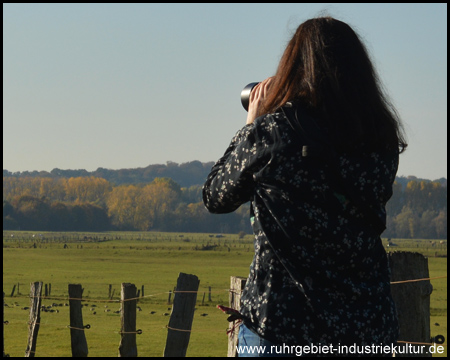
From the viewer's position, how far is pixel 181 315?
5645 millimetres

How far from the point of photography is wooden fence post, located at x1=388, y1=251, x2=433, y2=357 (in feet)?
13.1

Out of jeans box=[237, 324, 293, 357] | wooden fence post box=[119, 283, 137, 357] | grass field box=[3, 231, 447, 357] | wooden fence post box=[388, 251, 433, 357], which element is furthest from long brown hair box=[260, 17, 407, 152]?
wooden fence post box=[119, 283, 137, 357]

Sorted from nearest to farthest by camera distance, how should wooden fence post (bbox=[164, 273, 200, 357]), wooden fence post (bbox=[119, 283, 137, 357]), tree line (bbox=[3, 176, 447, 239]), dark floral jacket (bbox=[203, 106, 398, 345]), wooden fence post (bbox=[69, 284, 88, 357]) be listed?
dark floral jacket (bbox=[203, 106, 398, 345]) < wooden fence post (bbox=[164, 273, 200, 357]) < wooden fence post (bbox=[119, 283, 137, 357]) < wooden fence post (bbox=[69, 284, 88, 357]) < tree line (bbox=[3, 176, 447, 239])

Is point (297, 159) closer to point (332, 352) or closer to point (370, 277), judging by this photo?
point (370, 277)

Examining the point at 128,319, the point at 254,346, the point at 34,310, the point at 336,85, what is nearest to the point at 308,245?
the point at 254,346

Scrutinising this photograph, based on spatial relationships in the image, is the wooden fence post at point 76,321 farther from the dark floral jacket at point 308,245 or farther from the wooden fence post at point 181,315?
the dark floral jacket at point 308,245

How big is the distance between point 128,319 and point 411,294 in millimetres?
3850

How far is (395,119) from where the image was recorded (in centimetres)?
260

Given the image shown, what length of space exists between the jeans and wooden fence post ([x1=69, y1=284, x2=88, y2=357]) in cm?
623

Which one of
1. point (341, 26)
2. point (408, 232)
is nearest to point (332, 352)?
point (341, 26)

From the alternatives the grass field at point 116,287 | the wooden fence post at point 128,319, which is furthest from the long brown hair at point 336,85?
the wooden fence post at point 128,319

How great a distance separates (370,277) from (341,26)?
853 millimetres

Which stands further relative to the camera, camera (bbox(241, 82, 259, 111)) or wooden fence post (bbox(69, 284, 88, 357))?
wooden fence post (bbox(69, 284, 88, 357))

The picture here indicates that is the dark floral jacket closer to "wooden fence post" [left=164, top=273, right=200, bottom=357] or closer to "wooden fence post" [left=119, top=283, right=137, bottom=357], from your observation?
"wooden fence post" [left=164, top=273, right=200, bottom=357]
